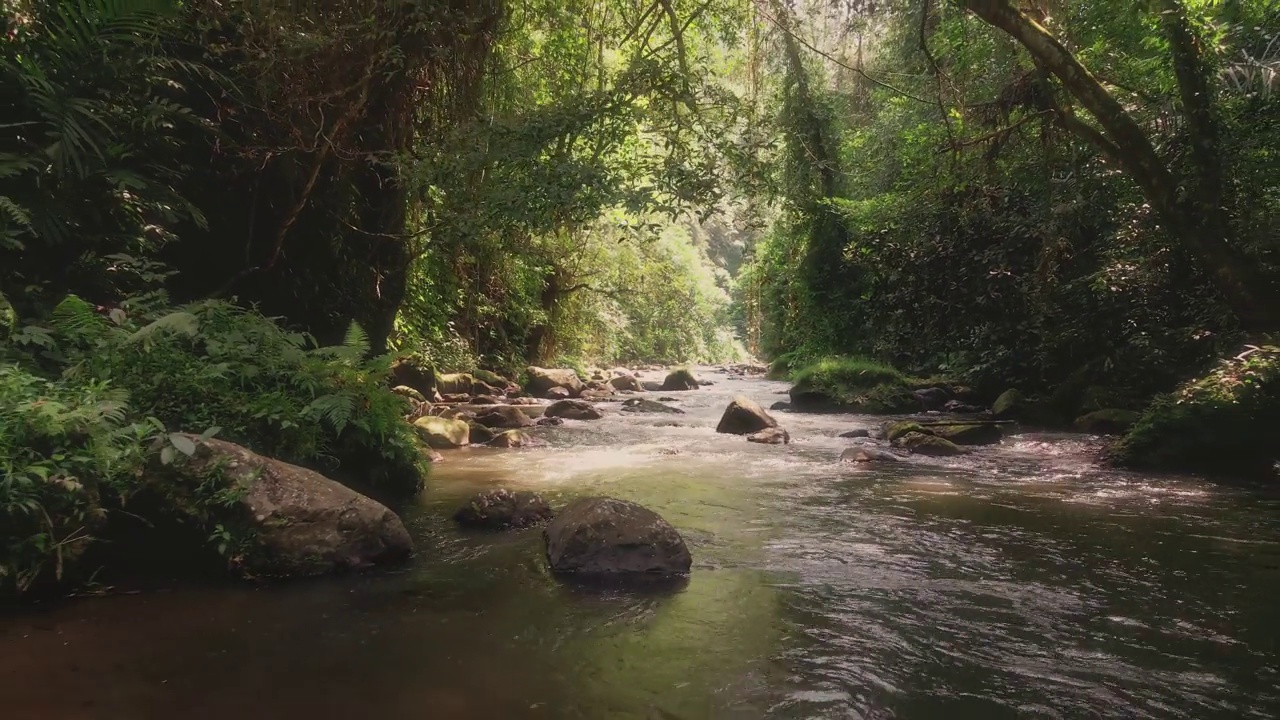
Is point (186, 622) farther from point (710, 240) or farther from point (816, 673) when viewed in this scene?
point (710, 240)

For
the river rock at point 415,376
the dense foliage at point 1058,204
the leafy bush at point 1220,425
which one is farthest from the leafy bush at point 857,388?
the river rock at point 415,376

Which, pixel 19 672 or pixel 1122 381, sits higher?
pixel 1122 381

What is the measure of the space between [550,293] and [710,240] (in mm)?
41065

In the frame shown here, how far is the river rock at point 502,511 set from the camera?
16.6 ft

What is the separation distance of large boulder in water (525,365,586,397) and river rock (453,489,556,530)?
10434 mm

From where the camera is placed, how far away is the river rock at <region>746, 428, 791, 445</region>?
9.50m

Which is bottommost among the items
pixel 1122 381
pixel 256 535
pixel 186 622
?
pixel 186 622

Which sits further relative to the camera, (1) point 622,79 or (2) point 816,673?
(1) point 622,79

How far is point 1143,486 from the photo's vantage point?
21.4 feet

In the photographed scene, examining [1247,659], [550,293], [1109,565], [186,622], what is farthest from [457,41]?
[550,293]

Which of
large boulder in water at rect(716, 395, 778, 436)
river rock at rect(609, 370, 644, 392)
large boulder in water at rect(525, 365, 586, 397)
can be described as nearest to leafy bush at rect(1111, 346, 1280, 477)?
large boulder in water at rect(716, 395, 778, 436)

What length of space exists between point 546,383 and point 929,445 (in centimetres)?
920

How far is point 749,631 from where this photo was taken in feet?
11.0

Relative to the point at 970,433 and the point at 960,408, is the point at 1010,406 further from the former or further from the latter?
the point at 970,433
